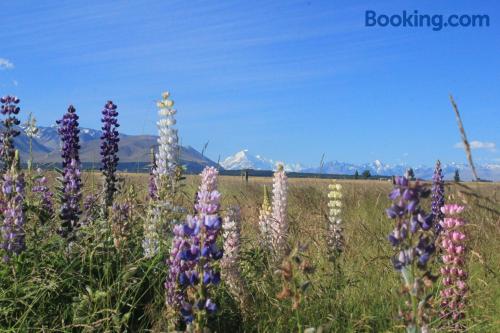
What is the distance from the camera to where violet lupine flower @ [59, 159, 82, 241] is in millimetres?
4914

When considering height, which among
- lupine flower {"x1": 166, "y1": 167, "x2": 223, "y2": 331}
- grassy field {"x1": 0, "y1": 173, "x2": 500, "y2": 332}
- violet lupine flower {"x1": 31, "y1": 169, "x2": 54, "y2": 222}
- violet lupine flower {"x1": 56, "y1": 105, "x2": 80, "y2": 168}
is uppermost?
violet lupine flower {"x1": 56, "y1": 105, "x2": 80, "y2": 168}

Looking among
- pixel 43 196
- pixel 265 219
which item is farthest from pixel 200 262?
pixel 43 196

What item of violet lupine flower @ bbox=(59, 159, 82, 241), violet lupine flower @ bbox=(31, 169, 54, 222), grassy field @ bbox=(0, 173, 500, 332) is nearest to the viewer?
grassy field @ bbox=(0, 173, 500, 332)

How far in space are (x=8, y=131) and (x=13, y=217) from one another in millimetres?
1817

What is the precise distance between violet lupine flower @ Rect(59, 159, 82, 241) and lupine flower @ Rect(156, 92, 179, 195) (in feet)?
2.49

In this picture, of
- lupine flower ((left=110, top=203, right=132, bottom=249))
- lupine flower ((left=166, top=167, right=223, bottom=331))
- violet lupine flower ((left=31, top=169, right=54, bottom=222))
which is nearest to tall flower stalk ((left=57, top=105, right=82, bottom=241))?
violet lupine flower ((left=31, top=169, right=54, bottom=222))

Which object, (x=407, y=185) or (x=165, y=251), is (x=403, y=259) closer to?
(x=407, y=185)

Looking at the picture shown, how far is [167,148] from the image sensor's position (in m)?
5.56

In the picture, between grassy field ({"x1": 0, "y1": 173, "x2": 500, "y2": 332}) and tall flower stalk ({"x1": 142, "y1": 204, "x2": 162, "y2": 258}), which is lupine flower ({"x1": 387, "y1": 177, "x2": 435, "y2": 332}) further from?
tall flower stalk ({"x1": 142, "y1": 204, "x2": 162, "y2": 258})

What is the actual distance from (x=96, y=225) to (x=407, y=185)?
3.15 m

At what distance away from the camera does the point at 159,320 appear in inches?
145

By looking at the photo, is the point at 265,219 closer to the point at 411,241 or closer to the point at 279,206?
the point at 279,206

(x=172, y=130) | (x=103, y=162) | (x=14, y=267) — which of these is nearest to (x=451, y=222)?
(x=172, y=130)

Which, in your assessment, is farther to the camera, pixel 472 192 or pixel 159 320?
pixel 159 320
